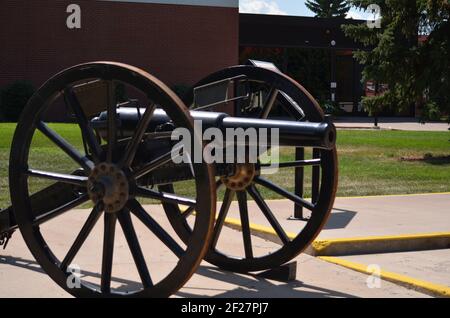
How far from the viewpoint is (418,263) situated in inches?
261

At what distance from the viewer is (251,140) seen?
16.0 feet

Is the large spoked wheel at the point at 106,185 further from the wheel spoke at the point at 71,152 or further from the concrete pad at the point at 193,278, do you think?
the concrete pad at the point at 193,278

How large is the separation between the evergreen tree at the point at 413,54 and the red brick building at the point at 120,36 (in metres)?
15.8

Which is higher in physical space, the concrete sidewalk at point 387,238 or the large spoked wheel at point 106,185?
the large spoked wheel at point 106,185

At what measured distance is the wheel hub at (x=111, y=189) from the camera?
4734 millimetres

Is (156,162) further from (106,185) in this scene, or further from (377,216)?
(377,216)

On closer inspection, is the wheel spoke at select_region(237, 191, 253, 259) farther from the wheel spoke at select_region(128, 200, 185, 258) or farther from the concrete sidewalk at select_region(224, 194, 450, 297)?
the wheel spoke at select_region(128, 200, 185, 258)

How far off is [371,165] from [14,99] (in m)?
17.8

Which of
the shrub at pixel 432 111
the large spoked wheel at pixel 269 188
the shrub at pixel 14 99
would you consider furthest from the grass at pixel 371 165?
the shrub at pixel 14 99

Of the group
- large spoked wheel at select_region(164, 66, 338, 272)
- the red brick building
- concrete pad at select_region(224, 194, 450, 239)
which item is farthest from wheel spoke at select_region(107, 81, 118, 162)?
the red brick building

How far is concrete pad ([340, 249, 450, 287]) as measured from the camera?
616cm

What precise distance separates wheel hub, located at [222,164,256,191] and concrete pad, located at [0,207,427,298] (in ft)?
2.37

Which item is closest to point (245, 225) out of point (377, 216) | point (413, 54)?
point (377, 216)
